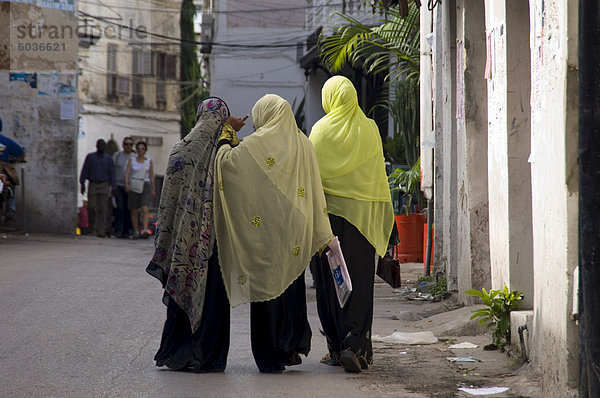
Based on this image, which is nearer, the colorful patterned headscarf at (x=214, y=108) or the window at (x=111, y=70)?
the colorful patterned headscarf at (x=214, y=108)

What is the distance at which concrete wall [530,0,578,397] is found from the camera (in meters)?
4.20

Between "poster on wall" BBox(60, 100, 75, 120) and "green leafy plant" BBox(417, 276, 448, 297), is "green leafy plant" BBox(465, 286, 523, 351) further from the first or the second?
"poster on wall" BBox(60, 100, 75, 120)

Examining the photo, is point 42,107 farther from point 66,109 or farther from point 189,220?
point 189,220

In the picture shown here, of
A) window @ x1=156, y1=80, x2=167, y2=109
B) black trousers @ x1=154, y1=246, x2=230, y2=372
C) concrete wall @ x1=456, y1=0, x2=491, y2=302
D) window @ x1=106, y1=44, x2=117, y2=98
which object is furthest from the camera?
window @ x1=156, y1=80, x2=167, y2=109

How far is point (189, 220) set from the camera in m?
5.66

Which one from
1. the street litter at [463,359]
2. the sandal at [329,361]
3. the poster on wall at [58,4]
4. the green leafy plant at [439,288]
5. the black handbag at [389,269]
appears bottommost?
the sandal at [329,361]

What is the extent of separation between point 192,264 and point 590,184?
2.79 metres

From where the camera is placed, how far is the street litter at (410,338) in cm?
679

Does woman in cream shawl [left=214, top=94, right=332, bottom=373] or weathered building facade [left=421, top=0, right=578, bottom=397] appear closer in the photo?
weathered building facade [left=421, top=0, right=578, bottom=397]

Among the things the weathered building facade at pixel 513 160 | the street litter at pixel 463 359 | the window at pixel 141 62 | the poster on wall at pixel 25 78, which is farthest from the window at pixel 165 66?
the street litter at pixel 463 359

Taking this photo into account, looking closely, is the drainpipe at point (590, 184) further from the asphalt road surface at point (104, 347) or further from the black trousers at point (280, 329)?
the black trousers at point (280, 329)

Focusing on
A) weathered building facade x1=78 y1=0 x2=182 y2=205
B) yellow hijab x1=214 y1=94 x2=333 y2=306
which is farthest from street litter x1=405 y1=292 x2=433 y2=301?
weathered building facade x1=78 y1=0 x2=182 y2=205

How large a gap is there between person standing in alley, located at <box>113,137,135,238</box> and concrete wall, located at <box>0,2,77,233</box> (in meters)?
1.04

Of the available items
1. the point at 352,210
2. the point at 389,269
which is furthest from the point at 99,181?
the point at 352,210
